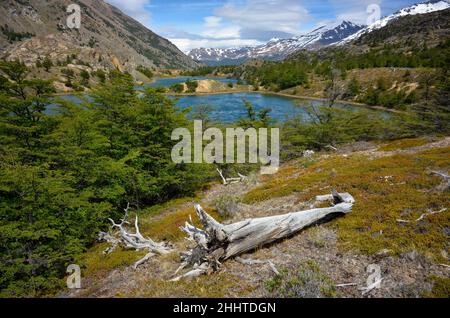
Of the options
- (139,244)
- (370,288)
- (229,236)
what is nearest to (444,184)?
(370,288)

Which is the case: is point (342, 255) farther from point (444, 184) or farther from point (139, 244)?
point (139, 244)

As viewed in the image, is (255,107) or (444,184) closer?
(444,184)

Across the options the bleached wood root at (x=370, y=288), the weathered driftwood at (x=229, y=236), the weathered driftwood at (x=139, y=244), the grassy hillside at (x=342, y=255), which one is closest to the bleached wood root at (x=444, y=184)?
the grassy hillside at (x=342, y=255)

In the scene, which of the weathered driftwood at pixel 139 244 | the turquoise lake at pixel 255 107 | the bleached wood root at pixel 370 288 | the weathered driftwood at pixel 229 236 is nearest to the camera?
the bleached wood root at pixel 370 288

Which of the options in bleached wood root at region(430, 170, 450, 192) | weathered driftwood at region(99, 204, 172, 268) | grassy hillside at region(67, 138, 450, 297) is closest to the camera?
grassy hillside at region(67, 138, 450, 297)

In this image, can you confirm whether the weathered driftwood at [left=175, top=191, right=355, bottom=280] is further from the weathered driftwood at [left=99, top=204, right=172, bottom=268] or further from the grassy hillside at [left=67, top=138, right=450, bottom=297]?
the weathered driftwood at [left=99, top=204, right=172, bottom=268]

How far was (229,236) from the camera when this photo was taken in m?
8.43

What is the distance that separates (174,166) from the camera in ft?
75.8

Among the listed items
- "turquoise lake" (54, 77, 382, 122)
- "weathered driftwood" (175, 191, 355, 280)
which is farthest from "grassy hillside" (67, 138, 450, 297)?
"turquoise lake" (54, 77, 382, 122)

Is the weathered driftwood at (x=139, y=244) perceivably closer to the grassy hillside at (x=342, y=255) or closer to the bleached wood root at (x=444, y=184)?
the grassy hillside at (x=342, y=255)

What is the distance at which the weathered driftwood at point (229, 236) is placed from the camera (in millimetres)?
8297

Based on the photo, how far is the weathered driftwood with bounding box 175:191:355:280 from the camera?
27.2 feet
